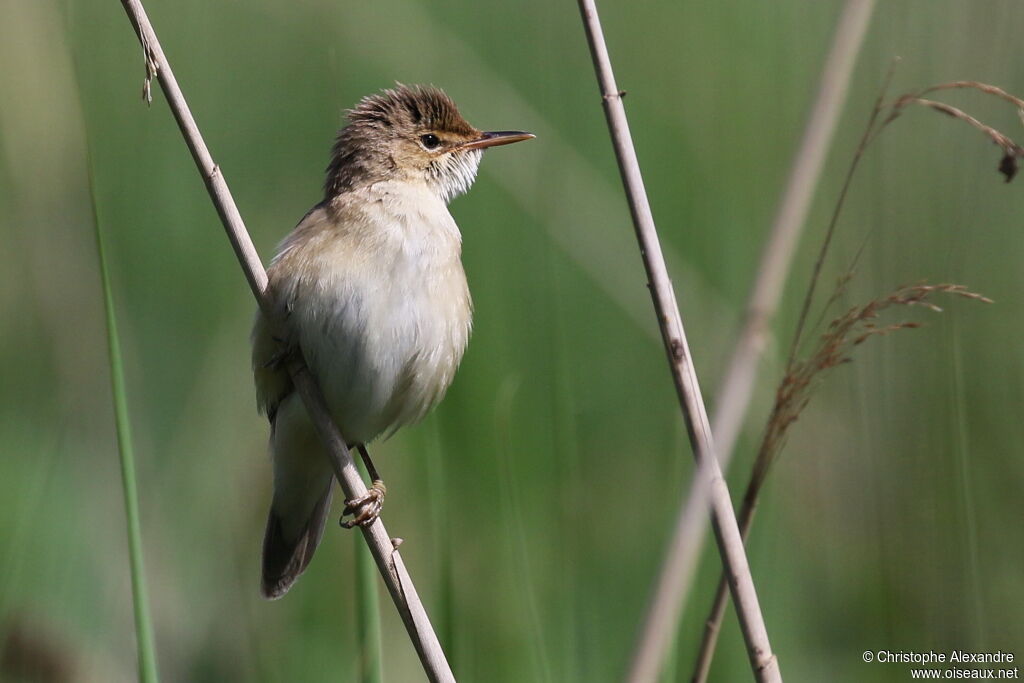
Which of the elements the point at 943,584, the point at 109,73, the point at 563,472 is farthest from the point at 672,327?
the point at 109,73

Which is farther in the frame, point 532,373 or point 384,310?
point 532,373

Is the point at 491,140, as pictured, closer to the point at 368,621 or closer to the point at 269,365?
the point at 269,365

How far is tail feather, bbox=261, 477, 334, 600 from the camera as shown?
10.6ft

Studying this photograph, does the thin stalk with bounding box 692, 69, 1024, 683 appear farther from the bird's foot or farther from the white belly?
the white belly

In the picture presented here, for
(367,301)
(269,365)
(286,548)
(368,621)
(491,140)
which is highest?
(491,140)

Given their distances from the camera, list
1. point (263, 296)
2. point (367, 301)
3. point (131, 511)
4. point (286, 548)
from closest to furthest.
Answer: point (131, 511) → point (263, 296) → point (367, 301) → point (286, 548)

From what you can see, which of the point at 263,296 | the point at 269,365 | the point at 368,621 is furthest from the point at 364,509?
the point at 269,365

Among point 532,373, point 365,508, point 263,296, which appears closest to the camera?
point 263,296

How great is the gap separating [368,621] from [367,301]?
951 millimetres

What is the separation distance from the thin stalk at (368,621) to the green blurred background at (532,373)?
0.59 feet

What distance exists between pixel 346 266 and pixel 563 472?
0.75 metres

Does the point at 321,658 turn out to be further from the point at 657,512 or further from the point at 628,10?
the point at 628,10

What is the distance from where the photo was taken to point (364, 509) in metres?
2.34

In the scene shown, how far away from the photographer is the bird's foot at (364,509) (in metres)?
2.26
